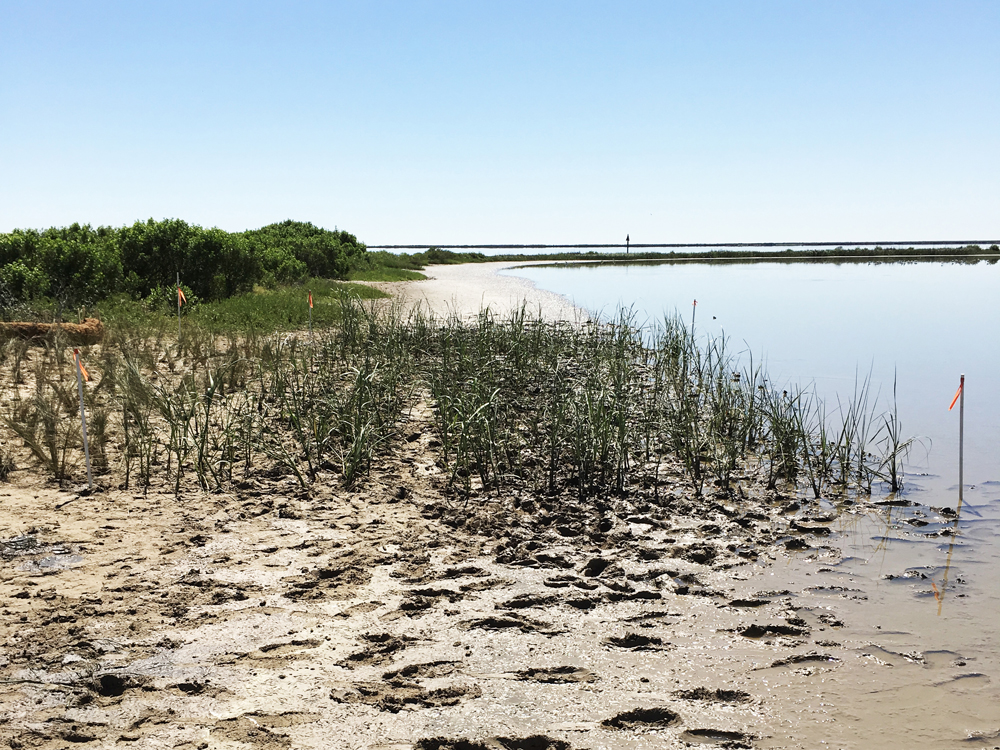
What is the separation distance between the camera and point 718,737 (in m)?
3.37

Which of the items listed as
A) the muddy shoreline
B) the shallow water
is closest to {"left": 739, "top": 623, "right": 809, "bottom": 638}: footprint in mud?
the muddy shoreline

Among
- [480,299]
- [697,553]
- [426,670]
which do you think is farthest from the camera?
[480,299]

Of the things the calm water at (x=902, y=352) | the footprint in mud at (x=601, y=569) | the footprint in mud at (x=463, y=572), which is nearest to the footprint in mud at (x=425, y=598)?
the footprint in mud at (x=463, y=572)

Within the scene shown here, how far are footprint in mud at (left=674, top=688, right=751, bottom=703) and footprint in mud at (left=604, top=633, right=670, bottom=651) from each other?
45 centimetres

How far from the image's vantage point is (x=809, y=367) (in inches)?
568

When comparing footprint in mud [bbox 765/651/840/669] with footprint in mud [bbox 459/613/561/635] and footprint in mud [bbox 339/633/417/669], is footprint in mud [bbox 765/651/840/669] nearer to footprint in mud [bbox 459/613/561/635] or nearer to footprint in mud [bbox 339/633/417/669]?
footprint in mud [bbox 459/613/561/635]

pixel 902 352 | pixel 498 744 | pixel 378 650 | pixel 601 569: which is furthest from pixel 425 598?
pixel 902 352

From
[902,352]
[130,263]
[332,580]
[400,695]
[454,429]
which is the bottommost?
[400,695]

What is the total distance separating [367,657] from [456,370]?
6.17 metres

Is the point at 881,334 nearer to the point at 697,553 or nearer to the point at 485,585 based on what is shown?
the point at 697,553

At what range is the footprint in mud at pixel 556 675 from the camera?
3.79 meters

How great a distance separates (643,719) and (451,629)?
125 centimetres

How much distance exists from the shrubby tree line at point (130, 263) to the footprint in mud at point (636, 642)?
12.2 meters

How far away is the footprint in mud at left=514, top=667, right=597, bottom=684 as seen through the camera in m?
3.79
